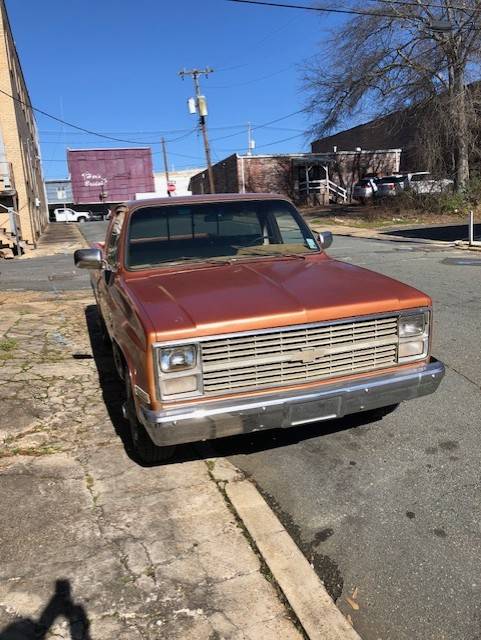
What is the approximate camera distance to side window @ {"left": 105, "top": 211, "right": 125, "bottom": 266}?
4.69m

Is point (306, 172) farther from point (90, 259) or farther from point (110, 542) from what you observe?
point (110, 542)

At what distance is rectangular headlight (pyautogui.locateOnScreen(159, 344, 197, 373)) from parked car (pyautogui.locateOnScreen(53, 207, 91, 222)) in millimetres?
49314

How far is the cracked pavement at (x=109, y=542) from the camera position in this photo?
92.6 inches

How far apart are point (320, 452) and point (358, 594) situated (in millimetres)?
1320

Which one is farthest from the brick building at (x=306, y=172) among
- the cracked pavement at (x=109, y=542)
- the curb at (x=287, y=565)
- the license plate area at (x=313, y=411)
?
the curb at (x=287, y=565)

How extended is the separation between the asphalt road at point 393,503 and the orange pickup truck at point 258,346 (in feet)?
1.59

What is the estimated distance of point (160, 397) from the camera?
3.03 m

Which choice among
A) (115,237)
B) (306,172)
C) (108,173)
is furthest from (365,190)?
(115,237)

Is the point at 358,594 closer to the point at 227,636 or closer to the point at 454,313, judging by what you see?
the point at 227,636

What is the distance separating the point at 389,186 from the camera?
111ft

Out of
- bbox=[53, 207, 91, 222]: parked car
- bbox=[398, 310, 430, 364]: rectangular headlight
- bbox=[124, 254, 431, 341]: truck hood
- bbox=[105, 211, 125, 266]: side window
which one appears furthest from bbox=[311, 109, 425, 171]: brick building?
bbox=[398, 310, 430, 364]: rectangular headlight

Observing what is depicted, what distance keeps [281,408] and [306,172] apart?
38.5 m

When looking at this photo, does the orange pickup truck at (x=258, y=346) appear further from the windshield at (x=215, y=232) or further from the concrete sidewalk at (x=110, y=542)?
the concrete sidewalk at (x=110, y=542)

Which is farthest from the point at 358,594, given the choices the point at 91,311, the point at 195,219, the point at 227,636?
the point at 91,311
